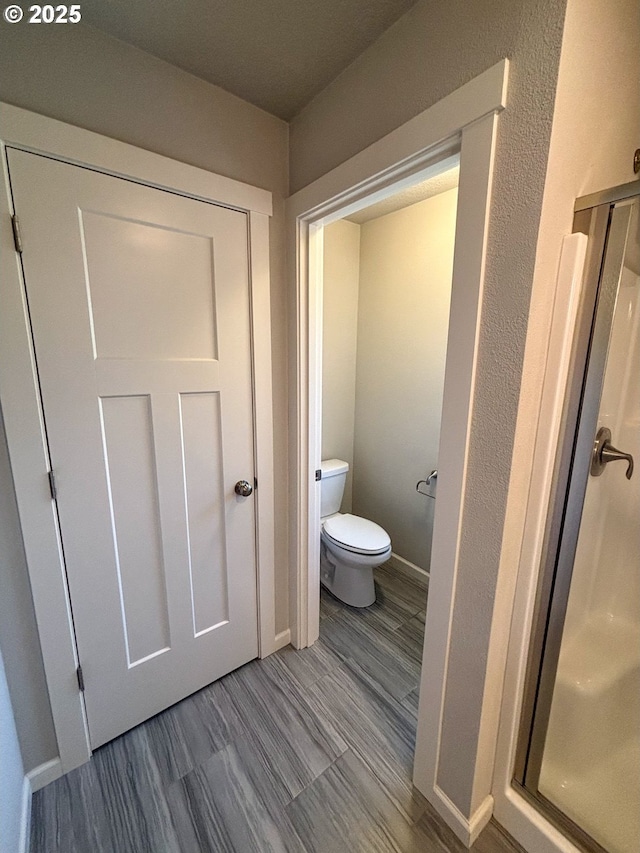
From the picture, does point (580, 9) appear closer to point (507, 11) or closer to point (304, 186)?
point (507, 11)

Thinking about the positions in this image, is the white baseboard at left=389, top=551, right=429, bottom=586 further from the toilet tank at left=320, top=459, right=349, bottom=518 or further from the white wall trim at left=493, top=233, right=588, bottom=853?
the white wall trim at left=493, top=233, right=588, bottom=853

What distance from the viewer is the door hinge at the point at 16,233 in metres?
0.96

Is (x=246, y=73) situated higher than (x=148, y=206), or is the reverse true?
(x=246, y=73)

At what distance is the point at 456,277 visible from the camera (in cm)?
88

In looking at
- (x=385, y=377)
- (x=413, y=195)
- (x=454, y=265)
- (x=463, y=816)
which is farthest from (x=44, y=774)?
(x=413, y=195)

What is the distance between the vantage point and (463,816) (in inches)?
41.5

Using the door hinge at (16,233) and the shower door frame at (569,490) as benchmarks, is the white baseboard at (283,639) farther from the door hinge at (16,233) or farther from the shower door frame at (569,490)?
the door hinge at (16,233)

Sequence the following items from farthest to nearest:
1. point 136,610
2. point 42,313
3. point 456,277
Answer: point 136,610 → point 42,313 → point 456,277

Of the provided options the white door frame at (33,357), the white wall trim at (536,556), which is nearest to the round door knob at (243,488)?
the white door frame at (33,357)

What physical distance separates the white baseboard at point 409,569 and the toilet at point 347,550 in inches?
13.4

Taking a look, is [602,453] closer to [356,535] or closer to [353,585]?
[356,535]

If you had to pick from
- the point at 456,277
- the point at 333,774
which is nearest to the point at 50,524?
the point at 333,774

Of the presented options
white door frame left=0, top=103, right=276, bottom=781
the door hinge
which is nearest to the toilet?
white door frame left=0, top=103, right=276, bottom=781

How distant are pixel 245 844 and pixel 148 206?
6.55 feet
